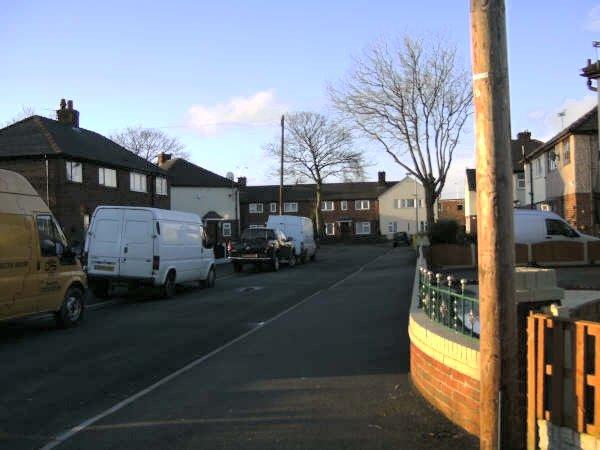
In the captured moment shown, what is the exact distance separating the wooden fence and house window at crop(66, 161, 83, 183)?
103 ft

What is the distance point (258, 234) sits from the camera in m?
27.6

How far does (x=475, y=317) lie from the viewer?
568 cm

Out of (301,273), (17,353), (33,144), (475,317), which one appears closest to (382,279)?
(301,273)

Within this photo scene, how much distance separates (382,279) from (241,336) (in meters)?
10.7

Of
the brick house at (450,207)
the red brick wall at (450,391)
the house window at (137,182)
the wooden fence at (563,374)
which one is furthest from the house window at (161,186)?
the brick house at (450,207)

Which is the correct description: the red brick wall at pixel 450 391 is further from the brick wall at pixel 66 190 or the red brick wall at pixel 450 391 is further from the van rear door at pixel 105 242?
the brick wall at pixel 66 190

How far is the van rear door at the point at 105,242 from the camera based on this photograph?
15852 mm

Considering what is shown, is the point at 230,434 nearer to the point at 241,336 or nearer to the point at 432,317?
the point at 432,317

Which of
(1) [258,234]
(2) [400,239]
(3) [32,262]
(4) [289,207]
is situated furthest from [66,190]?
(4) [289,207]

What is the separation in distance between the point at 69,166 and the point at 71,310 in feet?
75.7

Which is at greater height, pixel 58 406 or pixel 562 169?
pixel 562 169

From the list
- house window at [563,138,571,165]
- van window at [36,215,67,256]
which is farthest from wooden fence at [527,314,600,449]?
house window at [563,138,571,165]

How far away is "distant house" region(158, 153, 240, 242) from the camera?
191 feet

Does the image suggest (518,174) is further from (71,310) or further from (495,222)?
(495,222)
